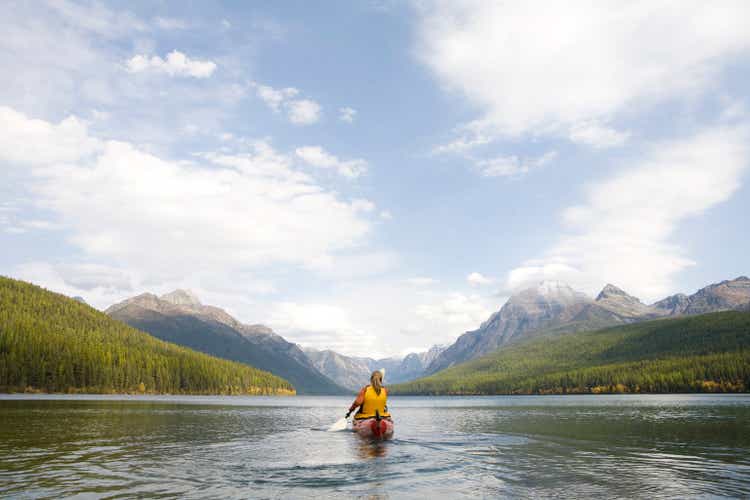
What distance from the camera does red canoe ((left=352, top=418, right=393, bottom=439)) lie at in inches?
1623

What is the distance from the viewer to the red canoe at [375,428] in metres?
41.2

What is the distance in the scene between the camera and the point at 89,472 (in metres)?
25.8

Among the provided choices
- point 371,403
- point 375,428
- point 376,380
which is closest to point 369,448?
point 375,428

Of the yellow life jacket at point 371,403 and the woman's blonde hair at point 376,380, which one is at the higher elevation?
the woman's blonde hair at point 376,380

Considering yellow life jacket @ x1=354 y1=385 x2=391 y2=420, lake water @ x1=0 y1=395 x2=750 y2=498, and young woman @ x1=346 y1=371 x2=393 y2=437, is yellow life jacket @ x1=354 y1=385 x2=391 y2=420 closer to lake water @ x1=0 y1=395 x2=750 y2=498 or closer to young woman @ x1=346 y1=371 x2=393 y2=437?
young woman @ x1=346 y1=371 x2=393 y2=437

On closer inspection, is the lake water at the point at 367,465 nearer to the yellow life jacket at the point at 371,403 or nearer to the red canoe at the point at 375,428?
the red canoe at the point at 375,428

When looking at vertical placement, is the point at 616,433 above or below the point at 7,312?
below

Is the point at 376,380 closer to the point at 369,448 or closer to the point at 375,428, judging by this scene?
the point at 375,428

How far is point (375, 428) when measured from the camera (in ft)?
136

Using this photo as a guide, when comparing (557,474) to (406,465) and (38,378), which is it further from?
(38,378)

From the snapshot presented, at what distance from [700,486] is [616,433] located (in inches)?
1148

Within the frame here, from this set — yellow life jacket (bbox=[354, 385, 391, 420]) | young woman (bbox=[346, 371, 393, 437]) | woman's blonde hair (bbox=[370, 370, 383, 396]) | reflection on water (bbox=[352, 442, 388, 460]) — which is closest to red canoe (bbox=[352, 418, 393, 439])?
young woman (bbox=[346, 371, 393, 437])

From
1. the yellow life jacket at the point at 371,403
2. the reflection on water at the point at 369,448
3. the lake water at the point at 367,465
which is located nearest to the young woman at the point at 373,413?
the yellow life jacket at the point at 371,403

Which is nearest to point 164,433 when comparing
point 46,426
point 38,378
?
point 46,426
